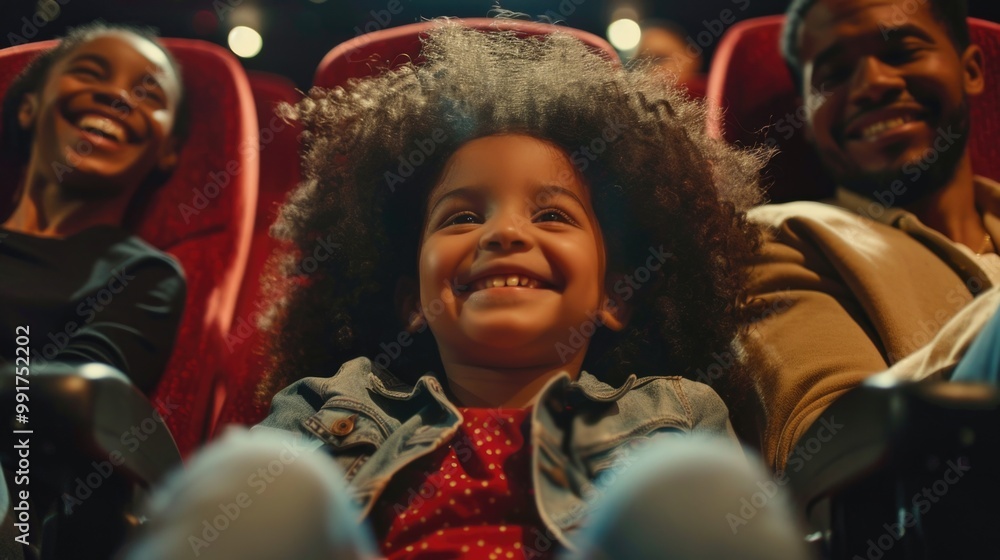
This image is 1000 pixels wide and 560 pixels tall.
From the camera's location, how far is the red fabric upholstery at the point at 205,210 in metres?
1.04

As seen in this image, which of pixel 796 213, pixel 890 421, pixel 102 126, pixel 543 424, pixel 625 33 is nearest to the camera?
pixel 890 421

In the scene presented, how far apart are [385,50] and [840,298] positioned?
2.15 feet

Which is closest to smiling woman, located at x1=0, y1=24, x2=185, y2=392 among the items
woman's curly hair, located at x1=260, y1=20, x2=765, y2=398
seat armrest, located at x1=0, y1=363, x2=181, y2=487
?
woman's curly hair, located at x1=260, y1=20, x2=765, y2=398

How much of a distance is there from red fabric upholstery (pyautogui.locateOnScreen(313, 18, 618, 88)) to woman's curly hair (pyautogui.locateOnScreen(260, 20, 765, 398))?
0.15 m

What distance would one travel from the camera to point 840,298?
36.1 inches

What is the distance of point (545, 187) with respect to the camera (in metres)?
0.82

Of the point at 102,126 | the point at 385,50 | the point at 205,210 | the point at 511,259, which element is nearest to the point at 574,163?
the point at 511,259

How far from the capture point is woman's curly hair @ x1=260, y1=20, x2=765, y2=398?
90 cm

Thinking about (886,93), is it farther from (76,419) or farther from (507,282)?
(76,419)

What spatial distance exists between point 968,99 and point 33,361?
1150 mm

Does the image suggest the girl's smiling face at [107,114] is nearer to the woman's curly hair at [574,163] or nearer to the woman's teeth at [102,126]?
the woman's teeth at [102,126]

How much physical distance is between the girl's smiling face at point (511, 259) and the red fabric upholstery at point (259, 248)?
32 centimetres

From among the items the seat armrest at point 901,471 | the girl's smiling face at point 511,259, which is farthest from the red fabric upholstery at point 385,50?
the seat armrest at point 901,471

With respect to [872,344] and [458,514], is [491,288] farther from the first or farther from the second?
[872,344]
